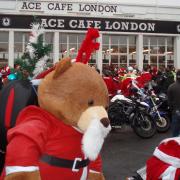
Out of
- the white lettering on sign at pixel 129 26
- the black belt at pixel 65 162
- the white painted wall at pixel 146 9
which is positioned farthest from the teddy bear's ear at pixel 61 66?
the white lettering on sign at pixel 129 26

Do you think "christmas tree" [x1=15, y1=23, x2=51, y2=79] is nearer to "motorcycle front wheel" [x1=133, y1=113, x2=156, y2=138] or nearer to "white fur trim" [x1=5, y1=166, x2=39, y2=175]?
"white fur trim" [x1=5, y1=166, x2=39, y2=175]

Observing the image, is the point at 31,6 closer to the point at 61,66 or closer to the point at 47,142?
the point at 61,66

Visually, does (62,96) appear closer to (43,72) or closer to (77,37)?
(43,72)

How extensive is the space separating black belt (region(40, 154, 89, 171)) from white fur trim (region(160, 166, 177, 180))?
0.76 metres

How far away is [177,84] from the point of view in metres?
Answer: 8.29

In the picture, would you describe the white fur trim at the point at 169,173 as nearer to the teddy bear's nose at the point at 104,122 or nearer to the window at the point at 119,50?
the teddy bear's nose at the point at 104,122

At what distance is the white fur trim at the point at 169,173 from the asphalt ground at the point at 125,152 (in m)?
2.87

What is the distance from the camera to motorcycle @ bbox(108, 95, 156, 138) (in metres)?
9.58

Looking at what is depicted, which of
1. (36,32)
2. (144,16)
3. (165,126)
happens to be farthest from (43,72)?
(144,16)

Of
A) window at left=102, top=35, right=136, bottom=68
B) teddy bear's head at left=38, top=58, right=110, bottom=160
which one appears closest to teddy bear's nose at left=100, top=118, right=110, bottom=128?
teddy bear's head at left=38, top=58, right=110, bottom=160

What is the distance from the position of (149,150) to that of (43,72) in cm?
552

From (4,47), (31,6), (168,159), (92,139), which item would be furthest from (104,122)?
(31,6)

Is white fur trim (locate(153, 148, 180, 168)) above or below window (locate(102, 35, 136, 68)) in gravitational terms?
below

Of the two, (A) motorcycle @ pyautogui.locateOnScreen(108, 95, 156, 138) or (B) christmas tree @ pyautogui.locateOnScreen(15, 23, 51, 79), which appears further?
→ (A) motorcycle @ pyautogui.locateOnScreen(108, 95, 156, 138)
